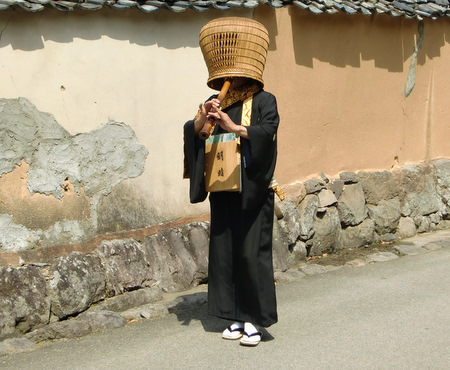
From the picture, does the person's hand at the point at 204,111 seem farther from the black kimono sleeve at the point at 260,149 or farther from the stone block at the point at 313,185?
the stone block at the point at 313,185

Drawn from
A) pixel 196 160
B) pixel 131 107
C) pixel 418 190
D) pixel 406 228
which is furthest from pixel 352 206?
pixel 196 160

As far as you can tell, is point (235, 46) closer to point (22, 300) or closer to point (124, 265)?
point (124, 265)

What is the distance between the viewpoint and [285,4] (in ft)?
24.4

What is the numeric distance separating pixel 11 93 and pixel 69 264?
154 cm

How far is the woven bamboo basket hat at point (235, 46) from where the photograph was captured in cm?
479

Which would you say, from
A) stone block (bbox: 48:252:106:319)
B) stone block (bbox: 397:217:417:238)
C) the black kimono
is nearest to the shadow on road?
the black kimono

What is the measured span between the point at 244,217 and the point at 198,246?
5.72 feet

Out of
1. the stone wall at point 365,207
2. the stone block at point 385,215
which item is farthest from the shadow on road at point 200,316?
the stone block at point 385,215

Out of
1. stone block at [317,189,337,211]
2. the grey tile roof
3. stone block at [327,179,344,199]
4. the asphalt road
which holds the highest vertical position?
the grey tile roof

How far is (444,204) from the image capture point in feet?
31.5

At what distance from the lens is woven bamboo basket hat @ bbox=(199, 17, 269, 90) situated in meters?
4.79

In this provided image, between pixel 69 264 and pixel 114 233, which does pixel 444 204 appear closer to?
pixel 114 233

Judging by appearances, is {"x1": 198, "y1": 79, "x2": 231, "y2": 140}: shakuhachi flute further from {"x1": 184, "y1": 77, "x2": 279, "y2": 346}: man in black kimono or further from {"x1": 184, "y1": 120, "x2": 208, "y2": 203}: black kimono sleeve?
{"x1": 184, "y1": 120, "x2": 208, "y2": 203}: black kimono sleeve

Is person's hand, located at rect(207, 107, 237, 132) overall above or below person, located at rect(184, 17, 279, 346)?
above
